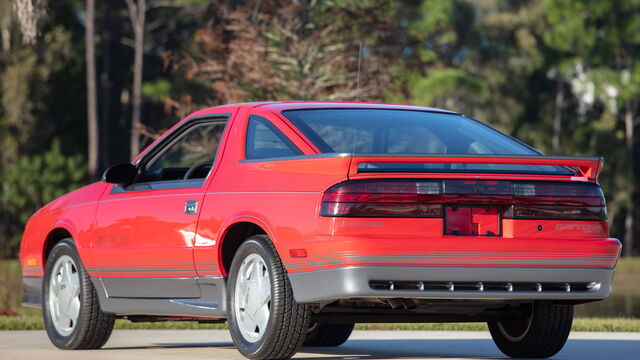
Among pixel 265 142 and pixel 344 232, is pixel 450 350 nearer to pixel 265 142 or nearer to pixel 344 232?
pixel 265 142

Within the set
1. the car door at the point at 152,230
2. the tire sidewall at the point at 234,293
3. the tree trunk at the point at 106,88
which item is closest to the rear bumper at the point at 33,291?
the car door at the point at 152,230

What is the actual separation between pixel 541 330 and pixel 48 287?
11.9 feet

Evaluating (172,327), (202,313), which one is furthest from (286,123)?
(172,327)

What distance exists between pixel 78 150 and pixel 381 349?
159ft

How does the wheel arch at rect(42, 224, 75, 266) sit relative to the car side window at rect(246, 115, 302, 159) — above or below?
below

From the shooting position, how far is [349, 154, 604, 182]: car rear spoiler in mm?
7531

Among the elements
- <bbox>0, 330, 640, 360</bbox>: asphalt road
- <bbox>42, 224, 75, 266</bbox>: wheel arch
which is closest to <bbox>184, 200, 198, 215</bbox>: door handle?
<bbox>0, 330, 640, 360</bbox>: asphalt road

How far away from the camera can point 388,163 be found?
7.66m

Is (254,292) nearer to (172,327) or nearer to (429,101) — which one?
(172,327)

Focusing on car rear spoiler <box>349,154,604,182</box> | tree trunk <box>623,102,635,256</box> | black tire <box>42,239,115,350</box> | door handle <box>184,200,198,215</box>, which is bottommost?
tree trunk <box>623,102,635,256</box>

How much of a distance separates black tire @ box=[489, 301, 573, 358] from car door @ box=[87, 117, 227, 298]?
217 centimetres

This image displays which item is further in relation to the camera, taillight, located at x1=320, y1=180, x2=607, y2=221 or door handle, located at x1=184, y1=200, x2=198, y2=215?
door handle, located at x1=184, y1=200, x2=198, y2=215

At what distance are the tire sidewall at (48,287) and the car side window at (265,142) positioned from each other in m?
1.97

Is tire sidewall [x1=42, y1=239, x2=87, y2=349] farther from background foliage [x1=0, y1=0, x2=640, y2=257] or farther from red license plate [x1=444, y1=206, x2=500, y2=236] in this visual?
background foliage [x1=0, y1=0, x2=640, y2=257]
